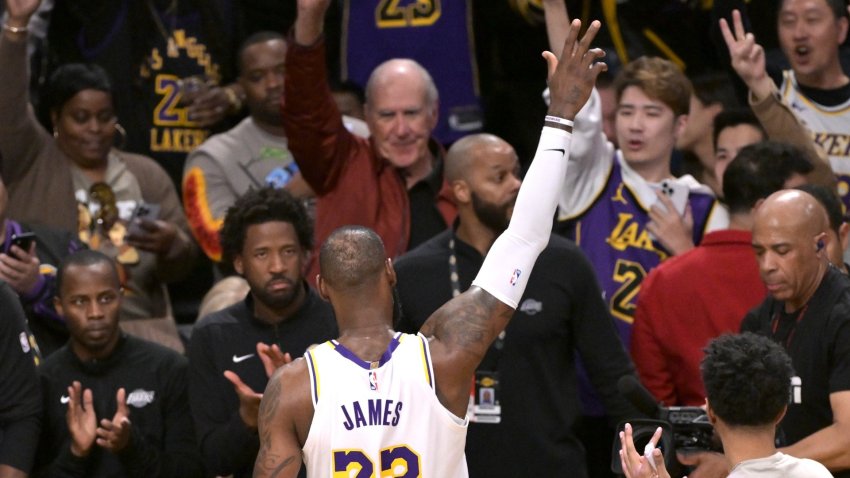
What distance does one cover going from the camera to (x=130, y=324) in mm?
7418

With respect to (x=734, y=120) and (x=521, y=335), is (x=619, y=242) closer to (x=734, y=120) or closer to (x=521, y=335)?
(x=734, y=120)

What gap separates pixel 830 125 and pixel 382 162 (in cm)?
225

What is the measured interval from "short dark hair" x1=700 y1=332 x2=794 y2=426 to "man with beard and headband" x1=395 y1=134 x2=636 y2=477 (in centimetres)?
168

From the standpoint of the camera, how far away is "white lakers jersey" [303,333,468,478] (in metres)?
4.54

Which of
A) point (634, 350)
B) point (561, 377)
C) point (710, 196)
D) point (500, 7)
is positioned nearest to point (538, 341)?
point (561, 377)

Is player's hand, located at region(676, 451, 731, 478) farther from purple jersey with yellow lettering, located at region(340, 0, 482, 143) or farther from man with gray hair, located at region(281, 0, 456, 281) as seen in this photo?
purple jersey with yellow lettering, located at region(340, 0, 482, 143)

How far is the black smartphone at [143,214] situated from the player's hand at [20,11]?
3.55 ft

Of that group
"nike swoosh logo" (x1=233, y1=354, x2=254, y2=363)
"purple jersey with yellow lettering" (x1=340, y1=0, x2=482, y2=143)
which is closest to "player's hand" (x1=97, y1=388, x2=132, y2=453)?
"nike swoosh logo" (x1=233, y1=354, x2=254, y2=363)

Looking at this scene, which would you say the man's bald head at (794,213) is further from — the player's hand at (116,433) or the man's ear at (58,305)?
the man's ear at (58,305)

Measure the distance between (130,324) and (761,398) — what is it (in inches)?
151

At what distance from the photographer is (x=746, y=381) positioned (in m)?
4.45

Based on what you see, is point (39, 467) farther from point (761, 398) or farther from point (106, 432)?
point (761, 398)

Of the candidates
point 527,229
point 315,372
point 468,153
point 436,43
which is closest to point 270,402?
point 315,372

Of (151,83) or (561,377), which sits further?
(151,83)
